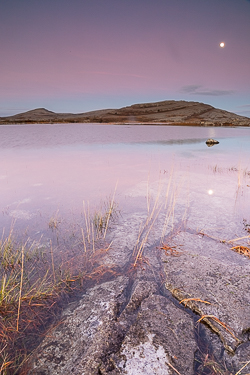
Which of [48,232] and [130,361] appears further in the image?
[48,232]

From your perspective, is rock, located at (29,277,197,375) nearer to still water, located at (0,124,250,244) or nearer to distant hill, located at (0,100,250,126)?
still water, located at (0,124,250,244)

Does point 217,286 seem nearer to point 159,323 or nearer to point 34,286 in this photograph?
point 159,323

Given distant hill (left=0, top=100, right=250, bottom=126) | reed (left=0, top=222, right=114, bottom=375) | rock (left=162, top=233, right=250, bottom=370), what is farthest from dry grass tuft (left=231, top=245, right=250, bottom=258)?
distant hill (left=0, top=100, right=250, bottom=126)

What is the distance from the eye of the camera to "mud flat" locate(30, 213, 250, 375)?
2104mm

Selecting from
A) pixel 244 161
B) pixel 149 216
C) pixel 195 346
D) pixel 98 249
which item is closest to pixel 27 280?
pixel 98 249

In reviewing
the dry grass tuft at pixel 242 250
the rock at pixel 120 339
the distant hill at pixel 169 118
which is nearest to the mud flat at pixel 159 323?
the rock at pixel 120 339

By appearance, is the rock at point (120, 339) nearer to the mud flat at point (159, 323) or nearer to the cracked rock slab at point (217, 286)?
the mud flat at point (159, 323)

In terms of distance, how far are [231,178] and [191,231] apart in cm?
538

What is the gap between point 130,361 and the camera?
6.71ft

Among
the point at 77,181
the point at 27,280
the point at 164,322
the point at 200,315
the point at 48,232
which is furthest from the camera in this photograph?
the point at 77,181

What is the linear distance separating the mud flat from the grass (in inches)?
8.6

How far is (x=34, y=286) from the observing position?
3.28 m

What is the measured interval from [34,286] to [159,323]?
1.88 m

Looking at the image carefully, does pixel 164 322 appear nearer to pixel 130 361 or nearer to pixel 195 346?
pixel 195 346
